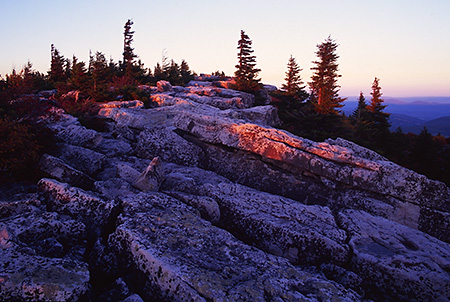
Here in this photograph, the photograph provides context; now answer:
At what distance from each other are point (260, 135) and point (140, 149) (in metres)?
6.05

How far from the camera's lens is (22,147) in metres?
8.99

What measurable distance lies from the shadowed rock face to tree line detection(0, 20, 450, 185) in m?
1.38

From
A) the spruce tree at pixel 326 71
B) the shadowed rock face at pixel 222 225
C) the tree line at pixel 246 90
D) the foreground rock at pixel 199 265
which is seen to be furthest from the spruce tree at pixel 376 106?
the foreground rock at pixel 199 265

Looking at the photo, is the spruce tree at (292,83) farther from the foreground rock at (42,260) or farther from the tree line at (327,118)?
the foreground rock at (42,260)

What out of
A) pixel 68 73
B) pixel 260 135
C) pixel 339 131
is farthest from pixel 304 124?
pixel 68 73

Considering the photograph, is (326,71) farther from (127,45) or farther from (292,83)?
(127,45)

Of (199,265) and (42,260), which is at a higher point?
(42,260)

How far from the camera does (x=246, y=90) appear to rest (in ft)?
125

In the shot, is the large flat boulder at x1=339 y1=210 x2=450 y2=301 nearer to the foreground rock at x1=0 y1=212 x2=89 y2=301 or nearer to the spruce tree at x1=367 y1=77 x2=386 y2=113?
the foreground rock at x1=0 y1=212 x2=89 y2=301

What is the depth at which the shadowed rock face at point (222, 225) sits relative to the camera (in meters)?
5.35

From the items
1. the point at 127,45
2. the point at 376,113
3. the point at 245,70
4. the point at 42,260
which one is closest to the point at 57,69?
the point at 127,45

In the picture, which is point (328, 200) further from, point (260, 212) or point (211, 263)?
point (211, 263)

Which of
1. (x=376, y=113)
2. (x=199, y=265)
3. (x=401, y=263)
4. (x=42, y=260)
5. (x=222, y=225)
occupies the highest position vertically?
(x=376, y=113)

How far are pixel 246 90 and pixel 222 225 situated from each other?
1253 inches
